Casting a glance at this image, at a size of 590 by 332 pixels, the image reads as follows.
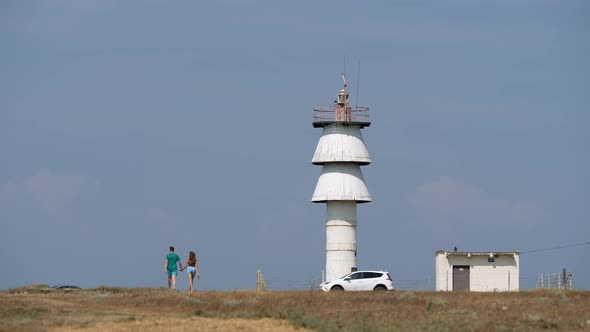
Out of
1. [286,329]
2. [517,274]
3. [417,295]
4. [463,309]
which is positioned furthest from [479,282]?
[286,329]

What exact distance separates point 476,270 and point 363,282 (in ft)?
45.6

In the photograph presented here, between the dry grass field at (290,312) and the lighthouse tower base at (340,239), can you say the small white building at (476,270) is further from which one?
the dry grass field at (290,312)

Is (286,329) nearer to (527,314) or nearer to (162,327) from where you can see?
(162,327)

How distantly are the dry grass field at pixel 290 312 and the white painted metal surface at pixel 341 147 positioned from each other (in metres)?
21.5

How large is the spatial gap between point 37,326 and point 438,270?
1538 inches

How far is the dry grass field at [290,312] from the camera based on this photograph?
3509cm

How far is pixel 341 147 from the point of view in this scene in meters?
70.8

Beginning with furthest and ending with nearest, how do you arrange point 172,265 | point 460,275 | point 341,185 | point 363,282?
1. point 341,185
2. point 460,275
3. point 363,282
4. point 172,265

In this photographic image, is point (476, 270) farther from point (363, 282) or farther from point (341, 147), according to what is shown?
point (363, 282)

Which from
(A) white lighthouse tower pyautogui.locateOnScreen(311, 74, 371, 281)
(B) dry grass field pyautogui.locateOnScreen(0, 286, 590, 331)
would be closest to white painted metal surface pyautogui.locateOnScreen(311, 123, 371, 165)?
(A) white lighthouse tower pyautogui.locateOnScreen(311, 74, 371, 281)

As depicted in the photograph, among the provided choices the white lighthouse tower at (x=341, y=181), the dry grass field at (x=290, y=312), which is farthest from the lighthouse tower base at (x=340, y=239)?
the dry grass field at (x=290, y=312)

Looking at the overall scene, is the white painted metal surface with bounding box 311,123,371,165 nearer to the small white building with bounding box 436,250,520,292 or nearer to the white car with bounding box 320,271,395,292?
the small white building with bounding box 436,250,520,292

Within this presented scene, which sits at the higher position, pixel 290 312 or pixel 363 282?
pixel 363 282

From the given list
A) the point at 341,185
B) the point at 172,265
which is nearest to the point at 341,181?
the point at 341,185
